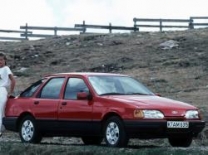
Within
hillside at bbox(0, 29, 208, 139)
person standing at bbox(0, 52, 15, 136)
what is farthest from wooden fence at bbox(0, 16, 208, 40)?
person standing at bbox(0, 52, 15, 136)

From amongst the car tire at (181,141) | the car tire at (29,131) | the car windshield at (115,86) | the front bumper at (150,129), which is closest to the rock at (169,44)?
the car tire at (29,131)

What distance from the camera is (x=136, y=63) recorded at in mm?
37156

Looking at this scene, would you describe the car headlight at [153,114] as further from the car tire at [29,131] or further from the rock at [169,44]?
the rock at [169,44]

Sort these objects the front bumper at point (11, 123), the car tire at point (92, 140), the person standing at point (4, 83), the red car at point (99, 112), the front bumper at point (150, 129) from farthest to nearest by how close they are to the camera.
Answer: the person standing at point (4, 83), the front bumper at point (11, 123), the car tire at point (92, 140), the red car at point (99, 112), the front bumper at point (150, 129)

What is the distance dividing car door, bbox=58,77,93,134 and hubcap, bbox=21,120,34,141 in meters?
0.88

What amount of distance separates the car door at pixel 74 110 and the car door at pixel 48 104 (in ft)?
0.66

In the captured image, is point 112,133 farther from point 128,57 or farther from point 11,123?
point 128,57

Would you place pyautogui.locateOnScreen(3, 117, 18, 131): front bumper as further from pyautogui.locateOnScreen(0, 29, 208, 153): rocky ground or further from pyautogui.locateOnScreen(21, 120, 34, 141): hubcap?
pyautogui.locateOnScreen(0, 29, 208, 153): rocky ground

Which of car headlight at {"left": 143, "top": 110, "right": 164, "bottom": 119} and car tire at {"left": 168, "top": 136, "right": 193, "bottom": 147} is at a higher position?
car headlight at {"left": 143, "top": 110, "right": 164, "bottom": 119}

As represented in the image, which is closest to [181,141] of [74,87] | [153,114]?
[153,114]

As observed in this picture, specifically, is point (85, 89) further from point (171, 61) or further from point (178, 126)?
point (171, 61)

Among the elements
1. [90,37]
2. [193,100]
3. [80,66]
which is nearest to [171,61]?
[80,66]

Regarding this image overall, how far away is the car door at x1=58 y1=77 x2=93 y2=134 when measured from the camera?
17.3m

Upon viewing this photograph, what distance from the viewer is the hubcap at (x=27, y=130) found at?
18.5 metres
